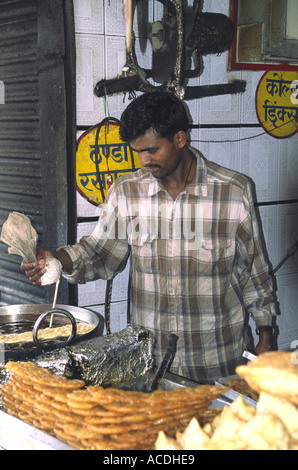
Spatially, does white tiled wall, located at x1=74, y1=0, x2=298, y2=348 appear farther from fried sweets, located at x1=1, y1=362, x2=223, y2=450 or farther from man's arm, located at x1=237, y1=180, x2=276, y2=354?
fried sweets, located at x1=1, y1=362, x2=223, y2=450

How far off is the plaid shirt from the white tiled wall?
1.91 feet

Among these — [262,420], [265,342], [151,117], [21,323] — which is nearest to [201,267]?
[265,342]

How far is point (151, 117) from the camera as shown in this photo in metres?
2.54

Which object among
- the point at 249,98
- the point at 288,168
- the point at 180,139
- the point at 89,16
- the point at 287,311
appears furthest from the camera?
the point at 287,311

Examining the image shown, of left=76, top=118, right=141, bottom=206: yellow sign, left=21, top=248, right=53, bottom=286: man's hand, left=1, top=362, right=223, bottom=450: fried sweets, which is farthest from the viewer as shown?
left=76, top=118, right=141, bottom=206: yellow sign

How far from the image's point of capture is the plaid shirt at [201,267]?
273 centimetres

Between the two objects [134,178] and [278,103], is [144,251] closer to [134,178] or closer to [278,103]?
[134,178]

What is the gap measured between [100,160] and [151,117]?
0.75 m

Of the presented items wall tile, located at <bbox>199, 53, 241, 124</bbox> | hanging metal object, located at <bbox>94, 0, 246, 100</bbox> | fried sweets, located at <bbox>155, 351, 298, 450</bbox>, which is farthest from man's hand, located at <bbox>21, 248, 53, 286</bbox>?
wall tile, located at <bbox>199, 53, 241, 124</bbox>

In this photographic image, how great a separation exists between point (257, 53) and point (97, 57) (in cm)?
114

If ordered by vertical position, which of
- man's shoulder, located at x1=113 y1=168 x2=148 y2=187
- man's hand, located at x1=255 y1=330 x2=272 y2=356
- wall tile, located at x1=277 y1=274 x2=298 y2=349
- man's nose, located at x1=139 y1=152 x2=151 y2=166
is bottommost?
wall tile, located at x1=277 y1=274 x2=298 y2=349

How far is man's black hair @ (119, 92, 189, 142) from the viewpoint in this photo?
8.32 ft

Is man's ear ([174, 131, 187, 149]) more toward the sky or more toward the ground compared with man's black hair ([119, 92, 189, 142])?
more toward the ground
